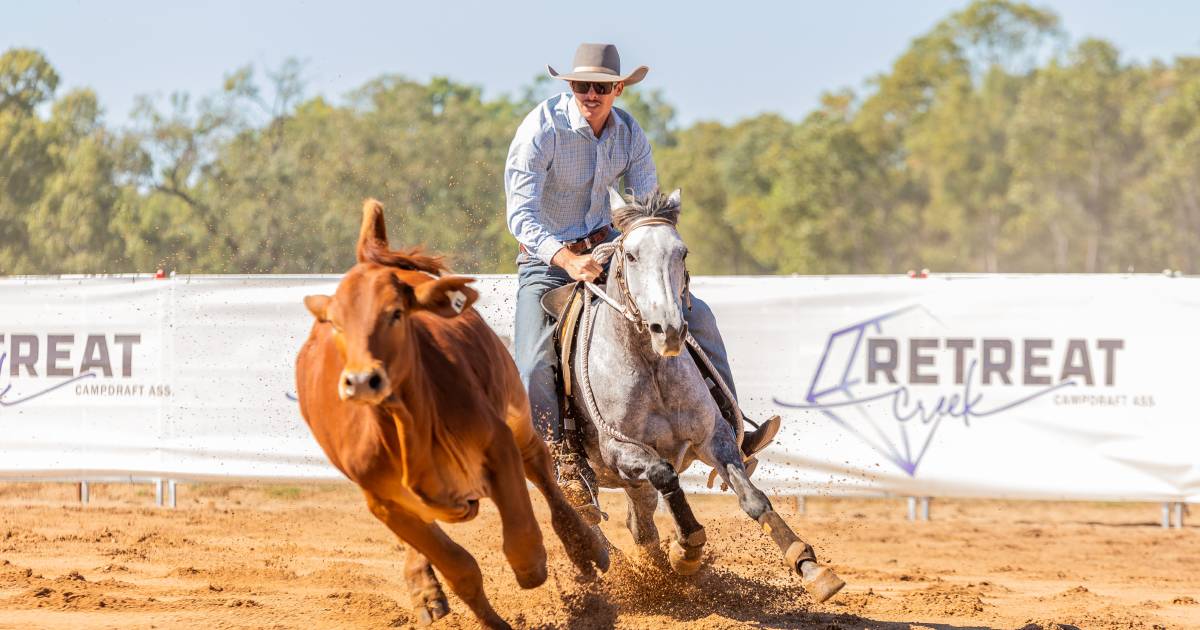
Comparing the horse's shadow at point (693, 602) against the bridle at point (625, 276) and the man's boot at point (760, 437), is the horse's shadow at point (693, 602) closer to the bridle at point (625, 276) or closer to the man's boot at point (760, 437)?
the man's boot at point (760, 437)

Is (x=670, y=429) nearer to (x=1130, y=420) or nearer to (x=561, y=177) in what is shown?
(x=561, y=177)

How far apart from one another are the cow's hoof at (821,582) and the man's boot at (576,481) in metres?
1.29

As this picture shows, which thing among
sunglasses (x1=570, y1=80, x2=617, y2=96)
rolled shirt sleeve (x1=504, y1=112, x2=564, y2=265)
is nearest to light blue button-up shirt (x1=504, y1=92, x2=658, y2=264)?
rolled shirt sleeve (x1=504, y1=112, x2=564, y2=265)

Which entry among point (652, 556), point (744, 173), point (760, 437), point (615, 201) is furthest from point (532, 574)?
point (744, 173)

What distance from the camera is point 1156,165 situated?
49344 millimetres

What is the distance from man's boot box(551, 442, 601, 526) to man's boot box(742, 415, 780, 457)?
0.90 metres

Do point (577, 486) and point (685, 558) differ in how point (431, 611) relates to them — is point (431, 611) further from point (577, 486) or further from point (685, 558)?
point (685, 558)

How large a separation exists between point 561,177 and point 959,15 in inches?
2402

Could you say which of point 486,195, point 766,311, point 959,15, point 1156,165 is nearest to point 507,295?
point 766,311

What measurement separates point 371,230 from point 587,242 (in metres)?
2.21

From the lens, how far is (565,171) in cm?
745

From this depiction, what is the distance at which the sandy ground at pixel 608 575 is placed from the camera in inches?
274

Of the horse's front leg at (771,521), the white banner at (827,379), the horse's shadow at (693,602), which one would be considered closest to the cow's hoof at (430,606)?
the horse's shadow at (693,602)

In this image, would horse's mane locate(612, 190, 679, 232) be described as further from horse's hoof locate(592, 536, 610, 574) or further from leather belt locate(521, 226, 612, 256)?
horse's hoof locate(592, 536, 610, 574)
